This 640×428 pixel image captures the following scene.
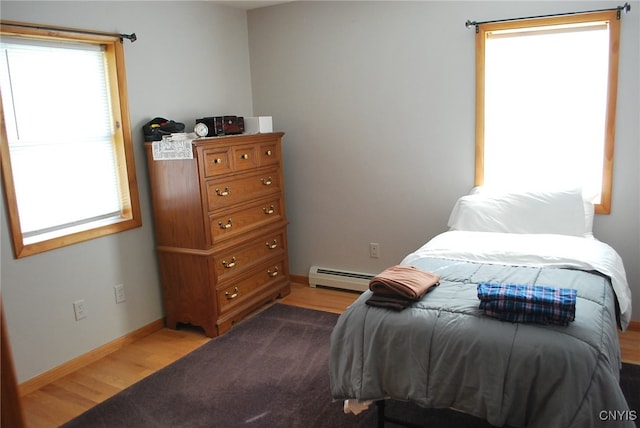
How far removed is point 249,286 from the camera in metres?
3.67

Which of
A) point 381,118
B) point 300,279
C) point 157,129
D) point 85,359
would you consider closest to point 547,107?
point 381,118

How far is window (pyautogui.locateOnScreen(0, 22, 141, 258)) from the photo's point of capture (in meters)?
2.68

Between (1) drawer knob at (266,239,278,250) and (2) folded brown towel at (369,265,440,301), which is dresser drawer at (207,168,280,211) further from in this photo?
(2) folded brown towel at (369,265,440,301)

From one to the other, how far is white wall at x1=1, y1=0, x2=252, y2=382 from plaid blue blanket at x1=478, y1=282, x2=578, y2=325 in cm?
234

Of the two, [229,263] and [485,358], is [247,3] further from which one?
[485,358]

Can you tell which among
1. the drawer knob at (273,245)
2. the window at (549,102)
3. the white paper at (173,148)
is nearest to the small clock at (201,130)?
the white paper at (173,148)

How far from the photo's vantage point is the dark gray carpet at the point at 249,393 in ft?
7.89

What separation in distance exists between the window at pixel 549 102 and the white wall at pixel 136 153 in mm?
2007

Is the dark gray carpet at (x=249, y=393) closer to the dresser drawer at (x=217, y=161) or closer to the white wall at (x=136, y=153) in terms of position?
the white wall at (x=136, y=153)

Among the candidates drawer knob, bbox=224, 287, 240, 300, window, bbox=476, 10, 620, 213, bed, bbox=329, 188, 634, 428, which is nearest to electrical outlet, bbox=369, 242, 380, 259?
window, bbox=476, 10, 620, 213

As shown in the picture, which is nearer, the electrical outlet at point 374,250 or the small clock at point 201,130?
the small clock at point 201,130

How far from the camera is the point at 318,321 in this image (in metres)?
3.53

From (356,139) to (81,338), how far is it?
240 centimetres

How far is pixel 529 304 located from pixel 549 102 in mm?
1928
